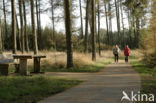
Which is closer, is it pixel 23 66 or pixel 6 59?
pixel 6 59

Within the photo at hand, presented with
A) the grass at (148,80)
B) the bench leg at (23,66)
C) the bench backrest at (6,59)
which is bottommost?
the grass at (148,80)

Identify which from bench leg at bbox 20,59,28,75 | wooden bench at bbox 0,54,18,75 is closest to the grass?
bench leg at bbox 20,59,28,75

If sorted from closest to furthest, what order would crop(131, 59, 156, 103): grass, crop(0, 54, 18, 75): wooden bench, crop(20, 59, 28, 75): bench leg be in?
1. crop(131, 59, 156, 103): grass
2. crop(0, 54, 18, 75): wooden bench
3. crop(20, 59, 28, 75): bench leg

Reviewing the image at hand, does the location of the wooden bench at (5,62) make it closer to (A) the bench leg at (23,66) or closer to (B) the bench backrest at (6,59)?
(B) the bench backrest at (6,59)

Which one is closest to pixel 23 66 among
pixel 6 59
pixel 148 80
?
pixel 6 59

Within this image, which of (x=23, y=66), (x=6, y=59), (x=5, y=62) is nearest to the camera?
(x=5, y=62)

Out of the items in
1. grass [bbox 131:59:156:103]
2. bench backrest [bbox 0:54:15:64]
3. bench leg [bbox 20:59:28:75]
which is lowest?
grass [bbox 131:59:156:103]

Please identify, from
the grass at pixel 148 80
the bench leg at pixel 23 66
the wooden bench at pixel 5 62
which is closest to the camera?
the grass at pixel 148 80

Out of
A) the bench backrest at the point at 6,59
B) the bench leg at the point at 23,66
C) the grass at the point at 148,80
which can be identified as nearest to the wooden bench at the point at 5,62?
the bench backrest at the point at 6,59

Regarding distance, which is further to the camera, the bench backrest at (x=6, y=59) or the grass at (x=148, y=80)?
the bench backrest at (x=6, y=59)

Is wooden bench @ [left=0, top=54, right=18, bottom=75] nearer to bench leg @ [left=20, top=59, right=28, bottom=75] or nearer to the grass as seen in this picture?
bench leg @ [left=20, top=59, right=28, bottom=75]

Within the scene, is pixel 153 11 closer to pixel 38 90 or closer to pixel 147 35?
pixel 147 35

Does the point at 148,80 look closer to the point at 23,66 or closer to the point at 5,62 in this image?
the point at 23,66

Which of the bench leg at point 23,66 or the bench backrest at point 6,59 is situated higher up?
the bench backrest at point 6,59
